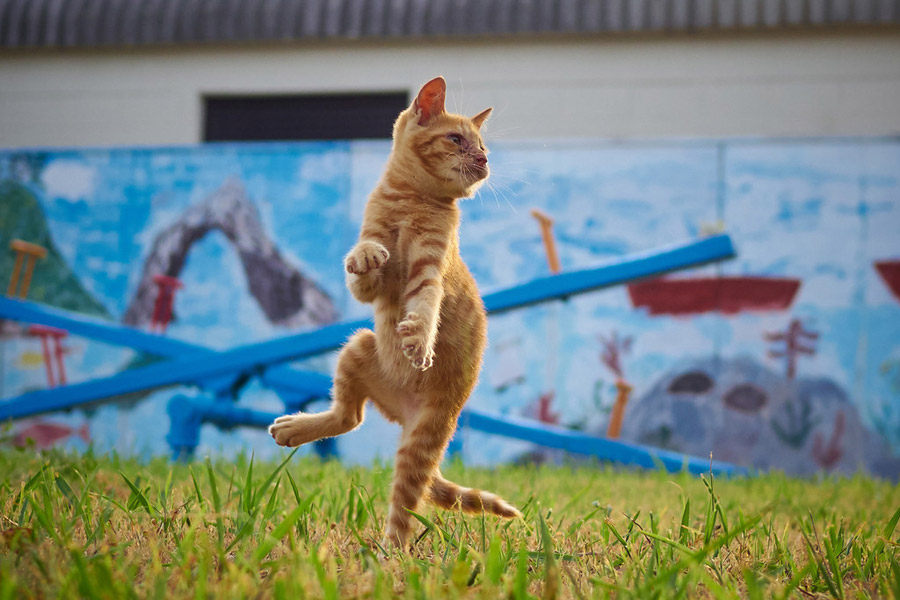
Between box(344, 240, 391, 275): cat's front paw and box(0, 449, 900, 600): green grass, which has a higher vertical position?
box(344, 240, 391, 275): cat's front paw

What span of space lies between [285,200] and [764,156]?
10.6 feet

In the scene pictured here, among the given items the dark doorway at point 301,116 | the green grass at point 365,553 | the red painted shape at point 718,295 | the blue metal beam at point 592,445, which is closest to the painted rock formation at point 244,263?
the dark doorway at point 301,116

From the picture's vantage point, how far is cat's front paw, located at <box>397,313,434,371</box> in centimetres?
123

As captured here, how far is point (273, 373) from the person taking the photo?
3939mm

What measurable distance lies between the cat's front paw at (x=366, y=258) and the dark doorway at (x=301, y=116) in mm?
4482

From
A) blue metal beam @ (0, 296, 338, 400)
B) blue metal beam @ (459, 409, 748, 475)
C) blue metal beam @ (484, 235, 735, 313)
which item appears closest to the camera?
blue metal beam @ (484, 235, 735, 313)

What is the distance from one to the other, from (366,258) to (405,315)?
0.42 feet

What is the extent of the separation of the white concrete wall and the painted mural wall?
0.50 meters

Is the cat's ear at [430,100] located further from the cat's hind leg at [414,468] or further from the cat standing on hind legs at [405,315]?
the cat's hind leg at [414,468]

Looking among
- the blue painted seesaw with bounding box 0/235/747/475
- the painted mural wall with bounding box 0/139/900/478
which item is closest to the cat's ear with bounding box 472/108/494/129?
the blue painted seesaw with bounding box 0/235/747/475

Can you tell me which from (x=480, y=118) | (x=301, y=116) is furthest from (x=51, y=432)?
(x=480, y=118)

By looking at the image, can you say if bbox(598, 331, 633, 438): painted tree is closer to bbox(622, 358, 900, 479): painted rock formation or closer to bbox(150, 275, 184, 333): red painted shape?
bbox(622, 358, 900, 479): painted rock formation

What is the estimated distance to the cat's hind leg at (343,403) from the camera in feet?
4.92

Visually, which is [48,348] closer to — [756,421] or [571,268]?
[571,268]
